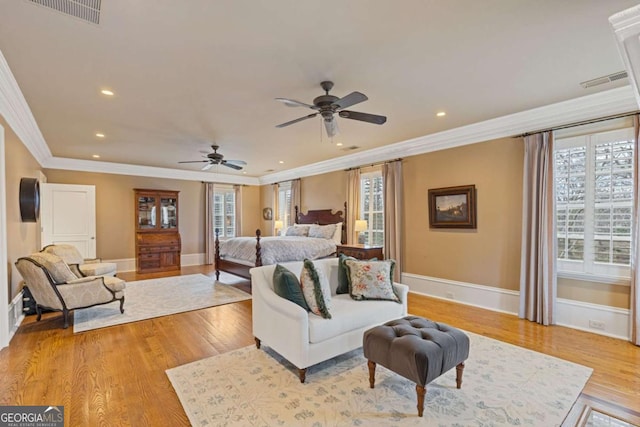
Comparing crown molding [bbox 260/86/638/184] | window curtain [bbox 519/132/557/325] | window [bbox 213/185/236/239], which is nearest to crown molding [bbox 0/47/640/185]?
crown molding [bbox 260/86/638/184]

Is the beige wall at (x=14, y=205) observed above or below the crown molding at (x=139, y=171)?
below

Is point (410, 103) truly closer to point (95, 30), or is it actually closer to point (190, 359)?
point (95, 30)

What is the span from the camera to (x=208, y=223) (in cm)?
943

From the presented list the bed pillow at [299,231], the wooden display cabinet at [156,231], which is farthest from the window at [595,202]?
the wooden display cabinet at [156,231]

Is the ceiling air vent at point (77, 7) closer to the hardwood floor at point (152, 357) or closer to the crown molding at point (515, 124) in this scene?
the hardwood floor at point (152, 357)

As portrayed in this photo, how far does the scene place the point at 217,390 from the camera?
254 cm

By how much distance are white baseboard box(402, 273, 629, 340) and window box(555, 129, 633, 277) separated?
0.47 meters

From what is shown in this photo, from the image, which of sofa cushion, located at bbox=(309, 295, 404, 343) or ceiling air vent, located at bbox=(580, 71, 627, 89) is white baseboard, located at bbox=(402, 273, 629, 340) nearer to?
sofa cushion, located at bbox=(309, 295, 404, 343)

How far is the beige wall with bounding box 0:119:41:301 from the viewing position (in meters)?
3.72

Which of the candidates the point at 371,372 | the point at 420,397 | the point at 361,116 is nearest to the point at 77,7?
the point at 361,116

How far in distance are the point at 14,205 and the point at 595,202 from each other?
300 inches

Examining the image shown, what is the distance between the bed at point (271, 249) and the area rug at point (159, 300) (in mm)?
510

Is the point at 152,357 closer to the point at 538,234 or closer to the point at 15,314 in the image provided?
the point at 15,314

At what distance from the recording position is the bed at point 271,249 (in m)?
5.78
